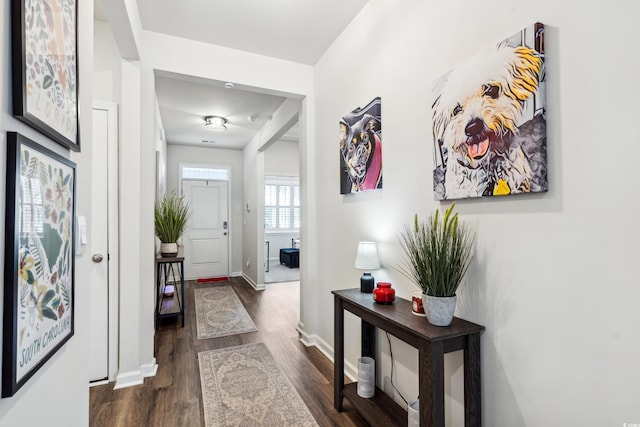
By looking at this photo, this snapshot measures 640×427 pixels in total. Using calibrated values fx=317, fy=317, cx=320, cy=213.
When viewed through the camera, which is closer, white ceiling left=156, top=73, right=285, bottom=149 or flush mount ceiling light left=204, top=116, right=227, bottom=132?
white ceiling left=156, top=73, right=285, bottom=149

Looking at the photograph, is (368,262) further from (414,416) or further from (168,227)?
(168,227)

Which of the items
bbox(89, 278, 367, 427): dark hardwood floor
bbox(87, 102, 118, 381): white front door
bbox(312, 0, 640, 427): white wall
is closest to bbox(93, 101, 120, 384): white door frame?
bbox(87, 102, 118, 381): white front door

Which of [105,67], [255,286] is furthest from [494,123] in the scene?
[255,286]

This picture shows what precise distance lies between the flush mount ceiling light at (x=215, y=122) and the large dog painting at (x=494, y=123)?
145 inches

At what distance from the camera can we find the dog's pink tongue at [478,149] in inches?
52.4

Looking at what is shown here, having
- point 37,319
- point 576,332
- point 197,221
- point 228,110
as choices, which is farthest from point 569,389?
point 197,221

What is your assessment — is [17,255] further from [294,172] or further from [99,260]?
[294,172]

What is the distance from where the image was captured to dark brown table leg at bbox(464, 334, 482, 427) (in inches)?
53.9

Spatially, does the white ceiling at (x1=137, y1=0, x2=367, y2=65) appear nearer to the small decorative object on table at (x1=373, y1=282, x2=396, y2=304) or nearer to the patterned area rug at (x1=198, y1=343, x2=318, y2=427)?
the small decorative object on table at (x1=373, y1=282, x2=396, y2=304)

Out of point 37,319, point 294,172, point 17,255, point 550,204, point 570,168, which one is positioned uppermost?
point 294,172

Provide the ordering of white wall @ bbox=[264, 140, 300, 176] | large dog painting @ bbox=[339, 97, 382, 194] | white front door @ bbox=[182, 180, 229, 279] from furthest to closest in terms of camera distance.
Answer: white wall @ bbox=[264, 140, 300, 176] → white front door @ bbox=[182, 180, 229, 279] → large dog painting @ bbox=[339, 97, 382, 194]

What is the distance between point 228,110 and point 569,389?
170 inches

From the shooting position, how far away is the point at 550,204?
1143mm

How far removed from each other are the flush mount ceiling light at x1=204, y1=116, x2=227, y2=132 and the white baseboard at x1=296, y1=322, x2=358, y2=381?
3.11m
